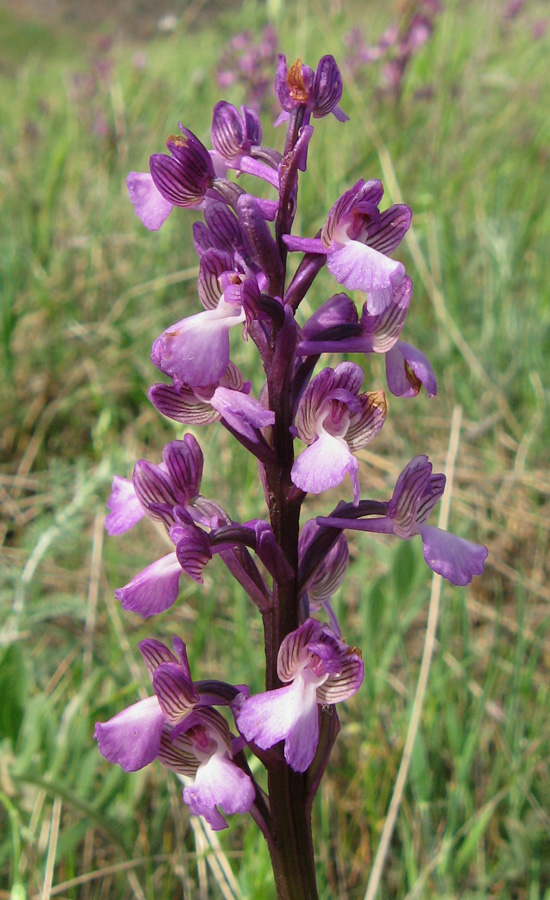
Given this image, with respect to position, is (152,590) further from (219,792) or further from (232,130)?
(232,130)

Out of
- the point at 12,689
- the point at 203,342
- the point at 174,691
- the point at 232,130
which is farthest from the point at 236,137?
the point at 12,689

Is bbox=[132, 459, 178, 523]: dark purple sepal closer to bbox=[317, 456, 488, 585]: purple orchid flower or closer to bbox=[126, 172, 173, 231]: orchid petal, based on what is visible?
bbox=[317, 456, 488, 585]: purple orchid flower

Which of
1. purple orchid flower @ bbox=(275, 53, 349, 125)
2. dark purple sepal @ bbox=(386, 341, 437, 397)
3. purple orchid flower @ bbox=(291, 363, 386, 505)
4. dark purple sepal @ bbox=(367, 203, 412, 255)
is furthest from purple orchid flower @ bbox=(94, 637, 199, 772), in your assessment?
purple orchid flower @ bbox=(275, 53, 349, 125)

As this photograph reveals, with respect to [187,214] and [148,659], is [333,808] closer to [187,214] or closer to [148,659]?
[148,659]

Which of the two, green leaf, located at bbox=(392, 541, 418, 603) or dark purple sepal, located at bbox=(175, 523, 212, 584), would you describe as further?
green leaf, located at bbox=(392, 541, 418, 603)

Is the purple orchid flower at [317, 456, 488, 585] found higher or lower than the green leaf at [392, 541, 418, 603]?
higher

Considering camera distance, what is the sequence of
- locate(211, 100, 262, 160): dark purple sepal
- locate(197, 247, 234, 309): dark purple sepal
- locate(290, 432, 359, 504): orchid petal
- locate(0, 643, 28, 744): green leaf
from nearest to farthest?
1. locate(290, 432, 359, 504): orchid petal
2. locate(197, 247, 234, 309): dark purple sepal
3. locate(211, 100, 262, 160): dark purple sepal
4. locate(0, 643, 28, 744): green leaf
